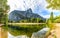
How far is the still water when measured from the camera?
1099mm

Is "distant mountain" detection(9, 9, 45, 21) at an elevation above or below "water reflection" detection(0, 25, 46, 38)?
above

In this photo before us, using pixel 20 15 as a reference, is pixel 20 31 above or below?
below

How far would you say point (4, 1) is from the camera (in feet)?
3.65

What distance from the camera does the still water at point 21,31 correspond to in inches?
43.3

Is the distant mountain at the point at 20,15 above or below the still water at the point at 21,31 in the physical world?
above

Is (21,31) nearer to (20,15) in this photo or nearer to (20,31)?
(20,31)

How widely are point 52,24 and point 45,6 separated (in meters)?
0.16

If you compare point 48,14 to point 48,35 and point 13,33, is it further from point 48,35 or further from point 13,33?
point 13,33

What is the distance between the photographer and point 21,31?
43.4 inches

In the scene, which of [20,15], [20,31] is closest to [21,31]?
[20,31]

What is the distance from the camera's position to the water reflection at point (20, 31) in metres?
1.10

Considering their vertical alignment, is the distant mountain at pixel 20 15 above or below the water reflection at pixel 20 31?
above

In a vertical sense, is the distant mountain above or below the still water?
above

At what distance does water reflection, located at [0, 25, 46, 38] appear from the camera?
1099 millimetres
